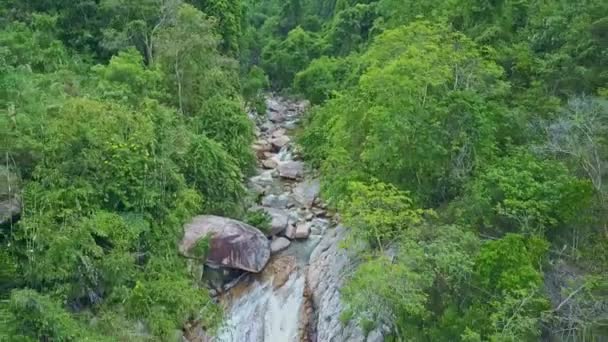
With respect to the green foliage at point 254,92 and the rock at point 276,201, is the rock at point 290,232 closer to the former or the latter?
the rock at point 276,201

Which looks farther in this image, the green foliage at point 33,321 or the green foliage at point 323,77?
the green foliage at point 323,77

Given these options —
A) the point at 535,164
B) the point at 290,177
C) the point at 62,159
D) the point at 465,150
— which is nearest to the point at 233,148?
the point at 290,177

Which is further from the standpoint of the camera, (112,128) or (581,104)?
(112,128)

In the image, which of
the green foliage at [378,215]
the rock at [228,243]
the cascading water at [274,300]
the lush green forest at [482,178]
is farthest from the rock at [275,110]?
the green foliage at [378,215]

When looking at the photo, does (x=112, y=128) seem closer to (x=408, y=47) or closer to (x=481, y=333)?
(x=408, y=47)

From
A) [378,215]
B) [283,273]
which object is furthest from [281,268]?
[378,215]

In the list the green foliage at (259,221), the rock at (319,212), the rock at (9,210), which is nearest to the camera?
the rock at (9,210)
